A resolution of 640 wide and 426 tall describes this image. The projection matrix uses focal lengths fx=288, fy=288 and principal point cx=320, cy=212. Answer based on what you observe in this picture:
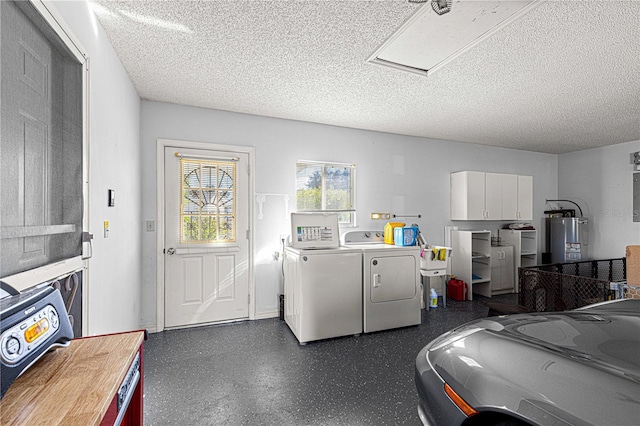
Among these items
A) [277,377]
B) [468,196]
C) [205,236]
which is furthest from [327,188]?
[277,377]

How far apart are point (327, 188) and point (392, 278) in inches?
59.0

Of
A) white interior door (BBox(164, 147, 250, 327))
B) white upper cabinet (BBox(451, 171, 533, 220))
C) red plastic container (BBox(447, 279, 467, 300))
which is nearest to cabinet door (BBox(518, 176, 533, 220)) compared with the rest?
white upper cabinet (BBox(451, 171, 533, 220))

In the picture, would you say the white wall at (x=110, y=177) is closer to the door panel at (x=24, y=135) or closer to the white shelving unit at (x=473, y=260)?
the door panel at (x=24, y=135)

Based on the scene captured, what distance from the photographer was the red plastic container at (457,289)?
4391 mm

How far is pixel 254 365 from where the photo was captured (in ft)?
8.21

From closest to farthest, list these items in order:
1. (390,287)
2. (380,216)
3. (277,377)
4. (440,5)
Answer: (440,5) → (277,377) → (390,287) → (380,216)

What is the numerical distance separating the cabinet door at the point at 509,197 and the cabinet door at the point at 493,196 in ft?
0.30

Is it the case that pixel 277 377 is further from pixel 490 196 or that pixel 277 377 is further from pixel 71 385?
pixel 490 196

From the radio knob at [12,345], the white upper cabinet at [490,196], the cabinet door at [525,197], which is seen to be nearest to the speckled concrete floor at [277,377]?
the radio knob at [12,345]

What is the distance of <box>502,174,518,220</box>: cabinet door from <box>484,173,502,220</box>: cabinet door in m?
0.09

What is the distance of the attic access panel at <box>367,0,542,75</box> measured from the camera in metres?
1.70

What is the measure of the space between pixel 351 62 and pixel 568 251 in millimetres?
5235

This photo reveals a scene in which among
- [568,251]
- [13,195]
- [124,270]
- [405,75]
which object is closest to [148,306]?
[124,270]

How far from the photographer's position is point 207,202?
3.42m
